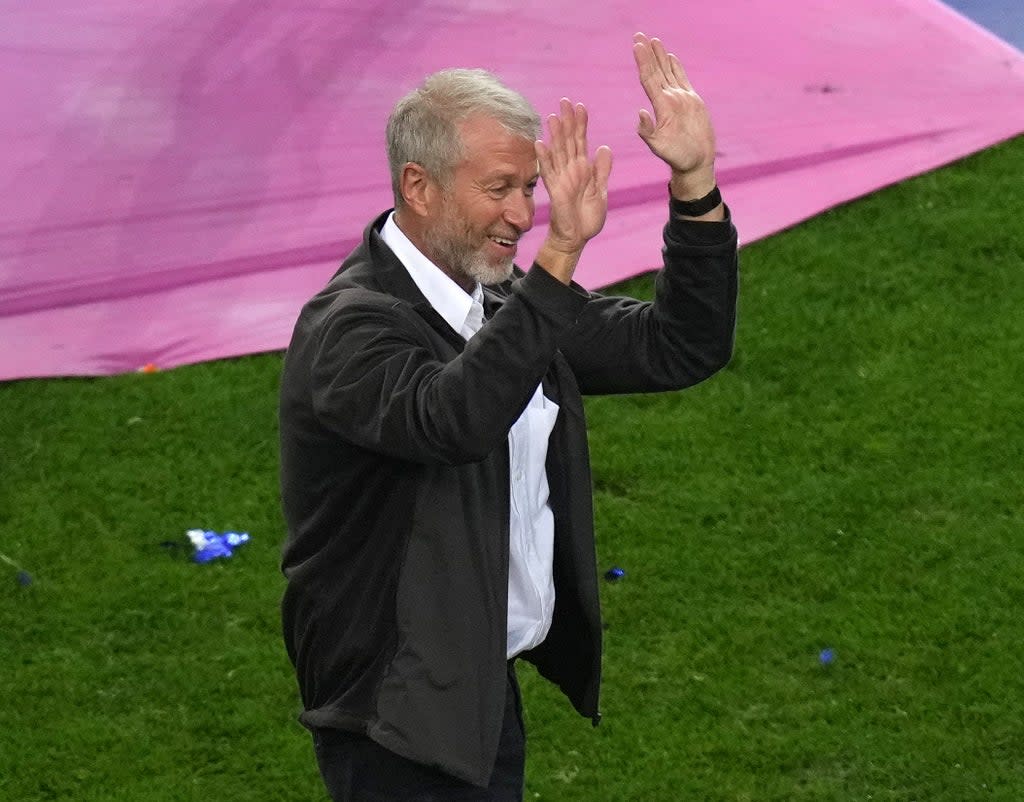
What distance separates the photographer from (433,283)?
143 inches

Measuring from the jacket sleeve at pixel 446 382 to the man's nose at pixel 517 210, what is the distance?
0.33 meters

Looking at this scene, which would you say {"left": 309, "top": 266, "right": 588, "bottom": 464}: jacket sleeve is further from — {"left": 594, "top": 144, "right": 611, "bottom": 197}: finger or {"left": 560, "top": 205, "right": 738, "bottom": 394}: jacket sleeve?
{"left": 560, "top": 205, "right": 738, "bottom": 394}: jacket sleeve

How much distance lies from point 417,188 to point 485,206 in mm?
136

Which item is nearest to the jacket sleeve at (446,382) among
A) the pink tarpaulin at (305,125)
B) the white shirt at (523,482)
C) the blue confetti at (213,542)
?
the white shirt at (523,482)

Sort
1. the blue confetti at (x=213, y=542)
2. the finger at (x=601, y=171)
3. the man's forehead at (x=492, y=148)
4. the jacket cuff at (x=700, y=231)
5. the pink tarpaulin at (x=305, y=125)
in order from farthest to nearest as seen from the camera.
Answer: the pink tarpaulin at (x=305, y=125) → the blue confetti at (x=213, y=542) → the jacket cuff at (x=700, y=231) → the man's forehead at (x=492, y=148) → the finger at (x=601, y=171)

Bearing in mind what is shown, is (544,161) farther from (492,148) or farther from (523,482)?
(523,482)

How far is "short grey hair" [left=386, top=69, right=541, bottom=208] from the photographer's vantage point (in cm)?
355

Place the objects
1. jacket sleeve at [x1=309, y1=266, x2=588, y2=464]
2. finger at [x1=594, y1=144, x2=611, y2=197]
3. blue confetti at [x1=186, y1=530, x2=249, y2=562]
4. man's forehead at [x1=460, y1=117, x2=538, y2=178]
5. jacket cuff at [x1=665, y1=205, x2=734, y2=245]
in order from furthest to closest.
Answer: blue confetti at [x1=186, y1=530, x2=249, y2=562] < jacket cuff at [x1=665, y1=205, x2=734, y2=245] < man's forehead at [x1=460, y1=117, x2=538, y2=178] < finger at [x1=594, y1=144, x2=611, y2=197] < jacket sleeve at [x1=309, y1=266, x2=588, y2=464]

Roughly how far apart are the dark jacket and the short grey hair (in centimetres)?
19

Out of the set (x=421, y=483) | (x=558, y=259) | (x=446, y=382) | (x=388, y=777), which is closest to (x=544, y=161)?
(x=558, y=259)

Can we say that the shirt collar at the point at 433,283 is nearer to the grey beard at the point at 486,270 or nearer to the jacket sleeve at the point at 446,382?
the grey beard at the point at 486,270

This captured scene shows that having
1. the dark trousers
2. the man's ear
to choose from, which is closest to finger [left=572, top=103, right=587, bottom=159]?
the man's ear

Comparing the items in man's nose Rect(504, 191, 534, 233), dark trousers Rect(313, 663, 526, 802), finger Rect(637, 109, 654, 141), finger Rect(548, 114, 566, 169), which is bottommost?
dark trousers Rect(313, 663, 526, 802)

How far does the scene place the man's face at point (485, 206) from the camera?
3545 millimetres
